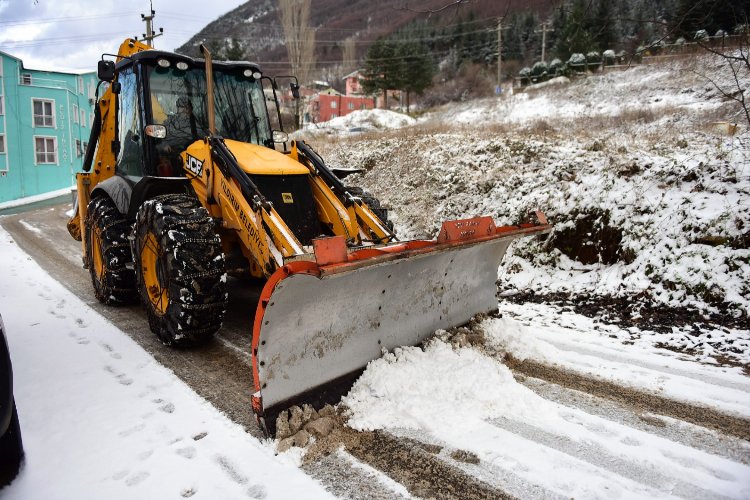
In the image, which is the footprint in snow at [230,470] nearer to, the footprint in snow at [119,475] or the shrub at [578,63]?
the footprint in snow at [119,475]

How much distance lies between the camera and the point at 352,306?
3299mm

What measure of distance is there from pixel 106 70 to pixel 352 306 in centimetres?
372

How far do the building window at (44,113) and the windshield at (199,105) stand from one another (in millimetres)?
28817

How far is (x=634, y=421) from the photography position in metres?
3.01

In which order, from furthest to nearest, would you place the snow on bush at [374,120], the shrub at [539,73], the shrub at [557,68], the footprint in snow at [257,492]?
the shrub at [539,73] → the shrub at [557,68] → the snow on bush at [374,120] → the footprint in snow at [257,492]

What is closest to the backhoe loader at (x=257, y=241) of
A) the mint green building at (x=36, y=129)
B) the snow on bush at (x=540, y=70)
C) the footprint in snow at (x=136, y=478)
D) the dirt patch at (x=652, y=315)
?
the footprint in snow at (x=136, y=478)

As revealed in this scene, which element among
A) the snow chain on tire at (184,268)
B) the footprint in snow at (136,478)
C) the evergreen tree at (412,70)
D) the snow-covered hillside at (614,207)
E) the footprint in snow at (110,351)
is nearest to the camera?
the footprint in snow at (136,478)

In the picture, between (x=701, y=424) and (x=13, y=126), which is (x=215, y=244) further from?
(x=13, y=126)

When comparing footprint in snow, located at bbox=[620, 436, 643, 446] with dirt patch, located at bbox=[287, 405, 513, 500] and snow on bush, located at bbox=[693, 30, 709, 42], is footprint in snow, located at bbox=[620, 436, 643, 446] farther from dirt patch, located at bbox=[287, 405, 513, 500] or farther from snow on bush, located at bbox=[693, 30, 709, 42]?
snow on bush, located at bbox=[693, 30, 709, 42]

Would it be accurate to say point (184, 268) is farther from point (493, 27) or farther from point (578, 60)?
point (578, 60)

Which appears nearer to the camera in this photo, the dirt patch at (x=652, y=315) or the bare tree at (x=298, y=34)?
the dirt patch at (x=652, y=315)

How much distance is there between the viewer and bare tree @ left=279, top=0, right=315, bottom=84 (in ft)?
100.0

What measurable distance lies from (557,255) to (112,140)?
5.80m

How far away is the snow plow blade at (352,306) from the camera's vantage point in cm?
274
